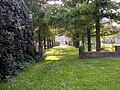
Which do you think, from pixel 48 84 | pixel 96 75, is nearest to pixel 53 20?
pixel 96 75

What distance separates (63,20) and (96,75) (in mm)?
10204

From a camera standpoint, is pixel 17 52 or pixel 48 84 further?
Result: pixel 17 52

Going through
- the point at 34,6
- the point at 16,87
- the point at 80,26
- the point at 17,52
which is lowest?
the point at 16,87

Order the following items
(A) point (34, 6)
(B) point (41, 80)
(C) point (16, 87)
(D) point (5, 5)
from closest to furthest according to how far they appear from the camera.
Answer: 1. (C) point (16, 87)
2. (B) point (41, 80)
3. (D) point (5, 5)
4. (A) point (34, 6)

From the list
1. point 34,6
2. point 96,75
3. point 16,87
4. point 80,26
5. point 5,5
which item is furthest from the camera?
point 34,6

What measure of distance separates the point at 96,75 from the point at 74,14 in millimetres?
10120

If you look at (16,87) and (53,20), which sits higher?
(53,20)

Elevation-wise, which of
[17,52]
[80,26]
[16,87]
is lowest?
[16,87]

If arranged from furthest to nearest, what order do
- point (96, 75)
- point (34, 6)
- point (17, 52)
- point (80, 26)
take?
point (34, 6) → point (80, 26) → point (17, 52) → point (96, 75)

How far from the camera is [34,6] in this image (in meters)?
26.1

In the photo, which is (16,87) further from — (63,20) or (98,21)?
(98,21)

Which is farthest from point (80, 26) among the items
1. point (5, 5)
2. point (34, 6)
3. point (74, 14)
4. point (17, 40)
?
point (5, 5)

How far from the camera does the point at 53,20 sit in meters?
21.6

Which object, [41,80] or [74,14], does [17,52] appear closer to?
[41,80]
